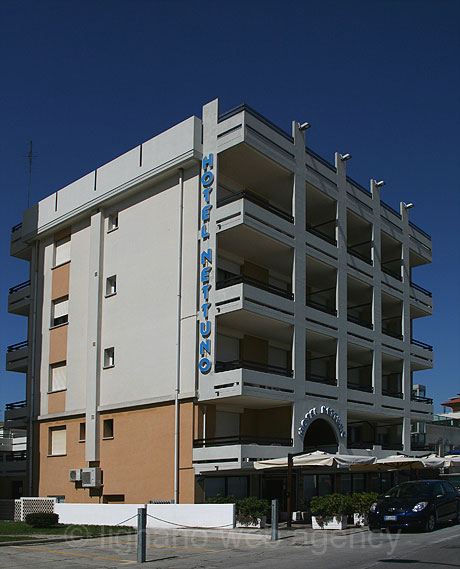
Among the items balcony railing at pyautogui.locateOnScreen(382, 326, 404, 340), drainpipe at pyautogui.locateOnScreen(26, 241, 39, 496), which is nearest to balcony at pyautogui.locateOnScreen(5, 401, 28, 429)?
drainpipe at pyautogui.locateOnScreen(26, 241, 39, 496)

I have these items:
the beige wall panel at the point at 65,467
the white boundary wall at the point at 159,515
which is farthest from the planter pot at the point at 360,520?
the beige wall panel at the point at 65,467

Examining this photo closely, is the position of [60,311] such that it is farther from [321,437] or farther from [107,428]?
[321,437]

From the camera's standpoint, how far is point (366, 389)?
37.5m

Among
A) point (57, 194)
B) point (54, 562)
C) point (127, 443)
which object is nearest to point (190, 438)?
point (127, 443)

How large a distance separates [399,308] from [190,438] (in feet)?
60.5

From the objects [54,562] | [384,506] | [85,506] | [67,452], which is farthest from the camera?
[67,452]

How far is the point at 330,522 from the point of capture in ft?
75.8

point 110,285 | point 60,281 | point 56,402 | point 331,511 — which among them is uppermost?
point 60,281

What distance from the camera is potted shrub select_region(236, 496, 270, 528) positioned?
925 inches

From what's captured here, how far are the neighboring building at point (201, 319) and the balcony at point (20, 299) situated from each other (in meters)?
0.24

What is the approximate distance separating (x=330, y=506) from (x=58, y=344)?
1831 centimetres

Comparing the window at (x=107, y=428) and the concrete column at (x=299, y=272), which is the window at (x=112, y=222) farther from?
the window at (x=107, y=428)

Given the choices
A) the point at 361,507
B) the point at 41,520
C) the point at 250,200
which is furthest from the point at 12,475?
the point at 361,507

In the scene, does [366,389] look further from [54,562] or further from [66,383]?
[54,562]
